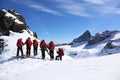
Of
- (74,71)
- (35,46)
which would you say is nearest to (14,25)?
(35,46)

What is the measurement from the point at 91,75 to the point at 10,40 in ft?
96.8

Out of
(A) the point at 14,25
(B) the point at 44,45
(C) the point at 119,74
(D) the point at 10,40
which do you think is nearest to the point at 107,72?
(C) the point at 119,74

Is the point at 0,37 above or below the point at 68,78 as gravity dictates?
above

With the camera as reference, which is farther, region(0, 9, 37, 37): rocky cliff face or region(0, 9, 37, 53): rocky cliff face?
region(0, 9, 37, 37): rocky cliff face

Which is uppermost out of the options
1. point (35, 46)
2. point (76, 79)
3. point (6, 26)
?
point (6, 26)

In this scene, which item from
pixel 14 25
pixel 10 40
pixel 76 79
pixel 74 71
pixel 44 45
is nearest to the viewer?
pixel 76 79

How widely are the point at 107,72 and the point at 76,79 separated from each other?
2.52 m

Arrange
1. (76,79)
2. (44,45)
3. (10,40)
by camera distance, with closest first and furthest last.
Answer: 1. (76,79)
2. (44,45)
3. (10,40)

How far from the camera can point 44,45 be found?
3297 centimetres

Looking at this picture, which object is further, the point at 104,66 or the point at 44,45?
the point at 44,45

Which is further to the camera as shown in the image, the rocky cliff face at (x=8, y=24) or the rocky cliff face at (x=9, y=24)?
the rocky cliff face at (x=9, y=24)

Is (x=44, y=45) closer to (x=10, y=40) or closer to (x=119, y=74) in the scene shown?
(x=10, y=40)

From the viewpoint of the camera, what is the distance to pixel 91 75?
1691 cm

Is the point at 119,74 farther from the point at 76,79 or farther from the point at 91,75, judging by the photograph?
the point at 76,79
